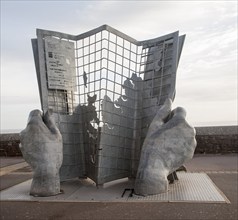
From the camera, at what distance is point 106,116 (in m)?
7.42

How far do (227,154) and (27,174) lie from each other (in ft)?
23.1

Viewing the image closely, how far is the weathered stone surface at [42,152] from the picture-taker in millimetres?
6945

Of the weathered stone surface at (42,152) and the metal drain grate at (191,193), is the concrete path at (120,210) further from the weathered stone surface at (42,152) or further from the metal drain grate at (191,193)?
the weathered stone surface at (42,152)

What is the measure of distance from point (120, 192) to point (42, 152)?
1.62m

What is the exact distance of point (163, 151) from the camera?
6.97m

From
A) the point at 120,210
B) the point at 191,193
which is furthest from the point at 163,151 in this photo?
the point at 120,210

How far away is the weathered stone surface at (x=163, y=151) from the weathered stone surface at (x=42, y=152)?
153 cm

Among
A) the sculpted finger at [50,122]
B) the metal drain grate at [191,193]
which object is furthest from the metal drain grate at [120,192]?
the sculpted finger at [50,122]

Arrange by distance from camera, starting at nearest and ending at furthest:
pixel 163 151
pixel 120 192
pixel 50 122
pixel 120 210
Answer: pixel 120 210 < pixel 163 151 < pixel 120 192 < pixel 50 122

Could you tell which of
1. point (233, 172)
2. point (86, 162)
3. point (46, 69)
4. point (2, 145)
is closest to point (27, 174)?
point (86, 162)

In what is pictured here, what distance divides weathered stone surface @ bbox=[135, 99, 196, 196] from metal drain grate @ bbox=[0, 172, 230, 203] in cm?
25

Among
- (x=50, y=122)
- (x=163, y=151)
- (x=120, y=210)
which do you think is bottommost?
(x=120, y=210)

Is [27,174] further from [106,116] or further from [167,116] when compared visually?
[167,116]

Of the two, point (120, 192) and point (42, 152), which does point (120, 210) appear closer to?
point (120, 192)
